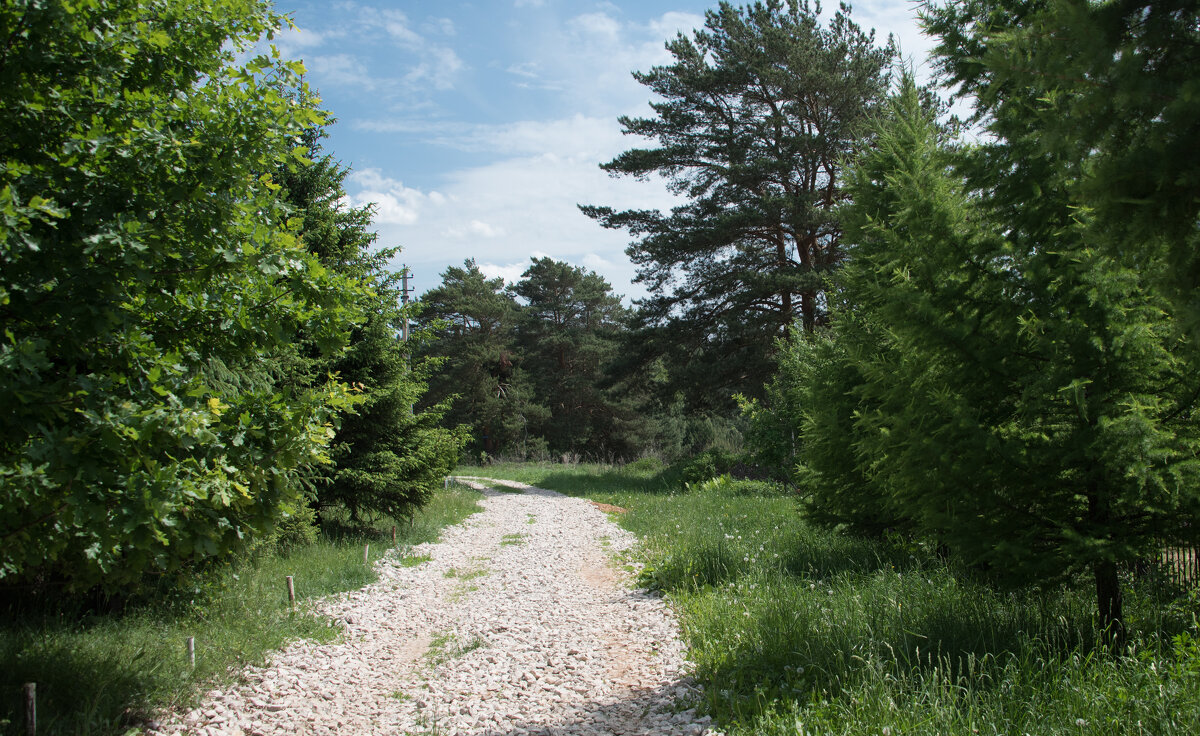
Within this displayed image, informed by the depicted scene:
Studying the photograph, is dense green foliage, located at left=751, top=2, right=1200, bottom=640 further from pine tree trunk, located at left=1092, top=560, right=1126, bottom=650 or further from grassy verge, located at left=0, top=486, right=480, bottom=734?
grassy verge, located at left=0, top=486, right=480, bottom=734

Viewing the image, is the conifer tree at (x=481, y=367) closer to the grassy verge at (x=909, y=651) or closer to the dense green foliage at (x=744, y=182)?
the dense green foliage at (x=744, y=182)

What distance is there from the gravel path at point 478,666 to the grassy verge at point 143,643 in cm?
25

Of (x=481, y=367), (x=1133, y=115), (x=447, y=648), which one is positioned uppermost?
(x=481, y=367)

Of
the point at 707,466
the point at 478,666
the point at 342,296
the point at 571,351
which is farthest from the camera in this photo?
the point at 571,351

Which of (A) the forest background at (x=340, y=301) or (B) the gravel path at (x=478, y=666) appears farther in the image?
(B) the gravel path at (x=478, y=666)

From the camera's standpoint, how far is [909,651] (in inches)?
173

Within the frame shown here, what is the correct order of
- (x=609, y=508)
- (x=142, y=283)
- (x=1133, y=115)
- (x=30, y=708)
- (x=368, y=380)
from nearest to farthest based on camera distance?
(x=1133, y=115) → (x=142, y=283) → (x=30, y=708) → (x=368, y=380) → (x=609, y=508)

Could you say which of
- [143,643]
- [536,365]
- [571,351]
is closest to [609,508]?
[143,643]

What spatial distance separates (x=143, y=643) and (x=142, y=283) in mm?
3458

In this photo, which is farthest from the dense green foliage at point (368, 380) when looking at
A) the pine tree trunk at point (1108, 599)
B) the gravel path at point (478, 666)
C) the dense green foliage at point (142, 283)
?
the pine tree trunk at point (1108, 599)

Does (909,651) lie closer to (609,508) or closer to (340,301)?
(340,301)

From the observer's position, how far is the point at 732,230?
18.8m

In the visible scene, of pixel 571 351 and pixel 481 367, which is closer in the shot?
pixel 481 367

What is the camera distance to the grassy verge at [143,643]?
14.3 feet
